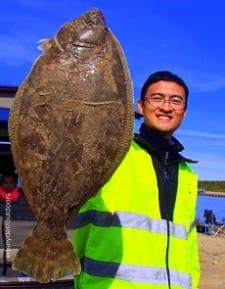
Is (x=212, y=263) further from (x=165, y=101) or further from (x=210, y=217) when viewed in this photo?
(x=210, y=217)

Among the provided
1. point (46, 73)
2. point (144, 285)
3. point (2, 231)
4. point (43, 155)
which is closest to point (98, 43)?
Result: point (46, 73)

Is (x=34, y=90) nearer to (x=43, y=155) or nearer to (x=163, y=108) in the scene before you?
(x=43, y=155)

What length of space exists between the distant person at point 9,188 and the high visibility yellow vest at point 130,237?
4.02 metres

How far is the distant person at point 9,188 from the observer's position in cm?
689

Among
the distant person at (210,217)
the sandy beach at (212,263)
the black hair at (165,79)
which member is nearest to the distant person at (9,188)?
the black hair at (165,79)

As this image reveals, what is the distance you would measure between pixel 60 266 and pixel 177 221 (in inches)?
35.5

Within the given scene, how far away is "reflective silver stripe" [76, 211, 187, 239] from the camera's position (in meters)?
2.87

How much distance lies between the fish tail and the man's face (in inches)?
37.7

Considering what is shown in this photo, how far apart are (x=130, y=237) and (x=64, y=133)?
78cm

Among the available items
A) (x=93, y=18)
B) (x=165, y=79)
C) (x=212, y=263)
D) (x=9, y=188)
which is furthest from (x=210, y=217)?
(x=93, y=18)

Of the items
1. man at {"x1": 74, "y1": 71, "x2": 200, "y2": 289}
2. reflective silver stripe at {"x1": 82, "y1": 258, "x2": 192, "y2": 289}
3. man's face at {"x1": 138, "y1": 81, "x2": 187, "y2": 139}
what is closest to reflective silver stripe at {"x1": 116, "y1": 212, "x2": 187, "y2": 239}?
man at {"x1": 74, "y1": 71, "x2": 200, "y2": 289}

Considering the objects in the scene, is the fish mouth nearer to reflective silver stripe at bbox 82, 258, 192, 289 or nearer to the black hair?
the black hair

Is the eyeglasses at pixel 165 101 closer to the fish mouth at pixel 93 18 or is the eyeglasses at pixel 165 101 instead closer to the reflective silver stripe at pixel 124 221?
the reflective silver stripe at pixel 124 221

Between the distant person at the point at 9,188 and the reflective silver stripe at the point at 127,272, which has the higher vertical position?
the distant person at the point at 9,188
